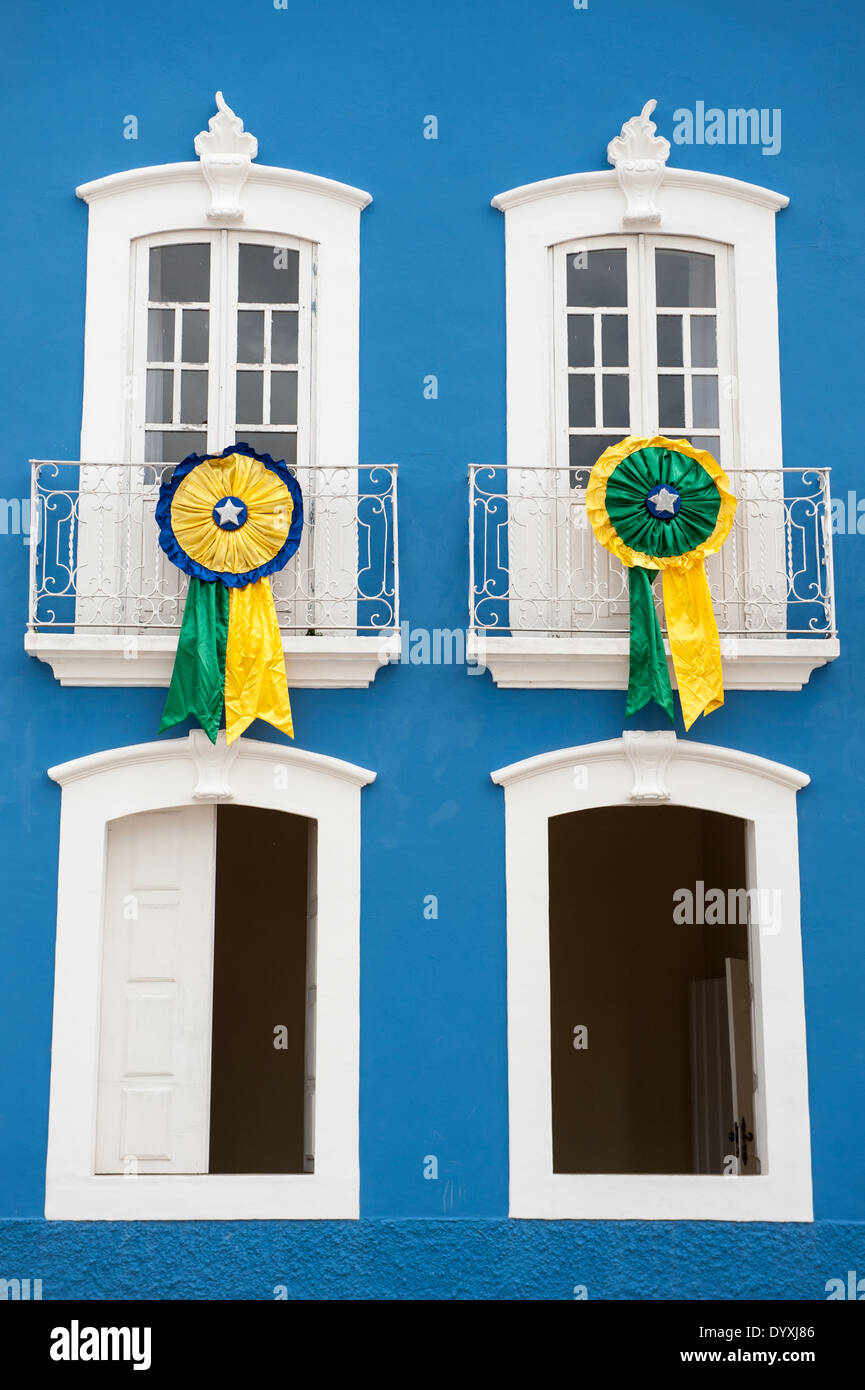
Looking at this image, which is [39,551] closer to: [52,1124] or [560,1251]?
[52,1124]

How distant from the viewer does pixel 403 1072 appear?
967cm

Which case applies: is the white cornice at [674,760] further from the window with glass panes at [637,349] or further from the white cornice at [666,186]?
the white cornice at [666,186]

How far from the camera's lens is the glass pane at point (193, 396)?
10.5m

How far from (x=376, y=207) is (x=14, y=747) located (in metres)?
4.22

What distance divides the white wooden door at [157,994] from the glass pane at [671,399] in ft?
12.9

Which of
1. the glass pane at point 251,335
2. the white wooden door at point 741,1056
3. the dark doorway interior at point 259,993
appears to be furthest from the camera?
the dark doorway interior at point 259,993

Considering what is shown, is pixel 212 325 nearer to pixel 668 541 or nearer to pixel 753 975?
pixel 668 541

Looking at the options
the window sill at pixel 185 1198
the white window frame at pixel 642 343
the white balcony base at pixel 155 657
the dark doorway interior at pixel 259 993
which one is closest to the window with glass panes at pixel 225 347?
the white balcony base at pixel 155 657

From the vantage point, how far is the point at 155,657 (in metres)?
9.91

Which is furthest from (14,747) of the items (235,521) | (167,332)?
(167,332)

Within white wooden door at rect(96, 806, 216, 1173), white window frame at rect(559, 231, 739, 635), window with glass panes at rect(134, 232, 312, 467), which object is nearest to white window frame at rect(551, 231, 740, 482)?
white window frame at rect(559, 231, 739, 635)

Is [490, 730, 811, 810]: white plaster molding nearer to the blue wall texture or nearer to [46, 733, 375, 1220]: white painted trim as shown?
the blue wall texture

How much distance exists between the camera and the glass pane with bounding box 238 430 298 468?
34.3 ft

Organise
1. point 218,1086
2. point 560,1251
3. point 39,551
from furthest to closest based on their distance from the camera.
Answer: point 218,1086 → point 39,551 → point 560,1251
